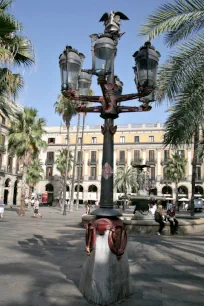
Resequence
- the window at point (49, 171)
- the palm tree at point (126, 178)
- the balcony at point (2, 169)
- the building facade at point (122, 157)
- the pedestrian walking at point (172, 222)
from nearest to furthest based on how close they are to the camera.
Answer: the pedestrian walking at point (172, 222), the balcony at point (2, 169), the palm tree at point (126, 178), the building facade at point (122, 157), the window at point (49, 171)

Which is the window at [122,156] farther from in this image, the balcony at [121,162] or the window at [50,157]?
the window at [50,157]

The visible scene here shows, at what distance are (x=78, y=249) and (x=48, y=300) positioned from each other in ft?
15.1

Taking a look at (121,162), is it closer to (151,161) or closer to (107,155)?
(151,161)

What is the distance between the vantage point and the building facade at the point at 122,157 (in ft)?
187

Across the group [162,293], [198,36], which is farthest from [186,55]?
[162,293]

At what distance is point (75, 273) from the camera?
5883 mm

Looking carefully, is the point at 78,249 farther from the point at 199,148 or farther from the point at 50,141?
the point at 50,141

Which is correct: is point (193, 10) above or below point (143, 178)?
above

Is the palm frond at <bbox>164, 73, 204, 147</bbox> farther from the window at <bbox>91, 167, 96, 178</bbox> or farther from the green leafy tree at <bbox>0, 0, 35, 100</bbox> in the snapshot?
the window at <bbox>91, 167, 96, 178</bbox>

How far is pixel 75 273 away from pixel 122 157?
54.5 m

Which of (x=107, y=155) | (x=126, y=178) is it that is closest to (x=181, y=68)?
(x=107, y=155)

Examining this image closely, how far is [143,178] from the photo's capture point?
1723 centimetres

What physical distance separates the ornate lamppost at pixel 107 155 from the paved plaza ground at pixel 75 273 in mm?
289

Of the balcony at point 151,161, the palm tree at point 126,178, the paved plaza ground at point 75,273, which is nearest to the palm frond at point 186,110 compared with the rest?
the paved plaza ground at point 75,273
